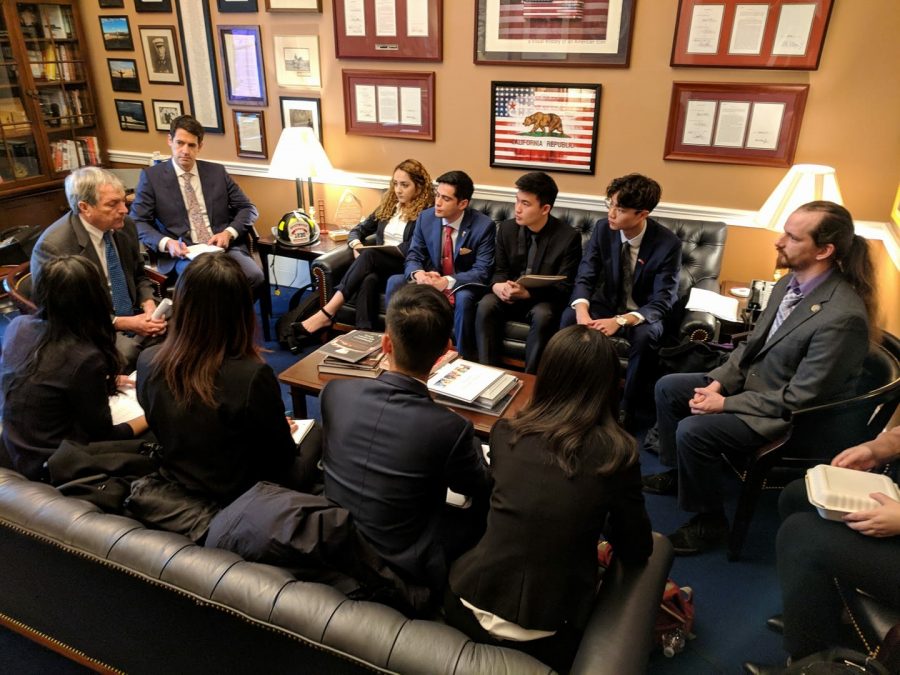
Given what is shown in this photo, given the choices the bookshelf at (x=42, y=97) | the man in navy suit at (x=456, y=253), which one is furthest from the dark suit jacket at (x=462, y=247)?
the bookshelf at (x=42, y=97)

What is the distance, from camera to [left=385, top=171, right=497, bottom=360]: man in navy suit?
3.41 metres

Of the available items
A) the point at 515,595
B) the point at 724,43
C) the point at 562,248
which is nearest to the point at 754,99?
the point at 724,43

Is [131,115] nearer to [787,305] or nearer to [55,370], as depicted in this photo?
[55,370]

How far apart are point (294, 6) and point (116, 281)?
2.31 meters

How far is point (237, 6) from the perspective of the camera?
14.1 feet

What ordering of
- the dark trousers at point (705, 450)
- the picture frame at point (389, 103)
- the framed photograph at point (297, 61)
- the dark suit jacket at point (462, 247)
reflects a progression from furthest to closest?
the framed photograph at point (297, 61)
the picture frame at point (389, 103)
the dark suit jacket at point (462, 247)
the dark trousers at point (705, 450)

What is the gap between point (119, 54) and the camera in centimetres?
490

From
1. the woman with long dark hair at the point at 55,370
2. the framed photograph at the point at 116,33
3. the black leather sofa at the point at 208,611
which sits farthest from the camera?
the framed photograph at the point at 116,33

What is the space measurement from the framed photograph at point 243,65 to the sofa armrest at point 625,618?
4191 millimetres

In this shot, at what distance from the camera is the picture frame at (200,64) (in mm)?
4469

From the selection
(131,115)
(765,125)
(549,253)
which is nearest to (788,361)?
(549,253)

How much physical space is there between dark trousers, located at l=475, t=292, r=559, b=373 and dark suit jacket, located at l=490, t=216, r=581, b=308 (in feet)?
0.31

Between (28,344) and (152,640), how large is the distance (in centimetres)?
95

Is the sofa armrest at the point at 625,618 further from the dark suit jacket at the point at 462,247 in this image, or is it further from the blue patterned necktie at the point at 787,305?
the dark suit jacket at the point at 462,247
